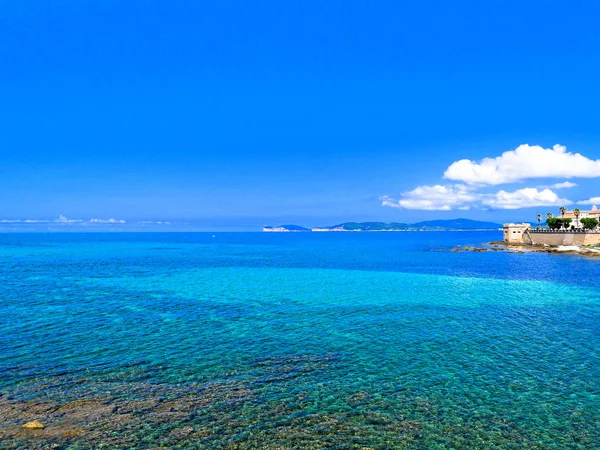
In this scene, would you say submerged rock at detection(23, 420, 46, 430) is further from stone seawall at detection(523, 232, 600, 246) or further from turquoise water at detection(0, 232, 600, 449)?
stone seawall at detection(523, 232, 600, 246)

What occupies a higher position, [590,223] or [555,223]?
[555,223]

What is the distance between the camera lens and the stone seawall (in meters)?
111

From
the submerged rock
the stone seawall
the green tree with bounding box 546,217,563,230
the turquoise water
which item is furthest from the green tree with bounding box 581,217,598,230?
the submerged rock

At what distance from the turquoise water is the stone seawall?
279 feet

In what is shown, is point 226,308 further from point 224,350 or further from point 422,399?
point 422,399

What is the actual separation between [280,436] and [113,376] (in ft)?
32.4

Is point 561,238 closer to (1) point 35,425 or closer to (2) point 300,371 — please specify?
(2) point 300,371

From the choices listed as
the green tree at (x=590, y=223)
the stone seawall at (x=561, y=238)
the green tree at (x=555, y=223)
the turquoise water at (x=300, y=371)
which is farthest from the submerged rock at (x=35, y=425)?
the green tree at (x=555, y=223)

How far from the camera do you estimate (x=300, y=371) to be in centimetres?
2097

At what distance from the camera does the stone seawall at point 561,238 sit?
111 m

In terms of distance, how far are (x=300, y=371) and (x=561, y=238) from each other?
12578 cm

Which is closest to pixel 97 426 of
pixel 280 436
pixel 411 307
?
pixel 280 436

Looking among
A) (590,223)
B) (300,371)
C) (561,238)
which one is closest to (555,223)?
(590,223)

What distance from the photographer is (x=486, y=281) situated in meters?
56.2
